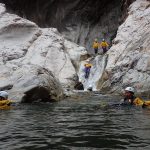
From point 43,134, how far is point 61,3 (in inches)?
1427

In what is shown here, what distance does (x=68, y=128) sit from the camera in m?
10.3

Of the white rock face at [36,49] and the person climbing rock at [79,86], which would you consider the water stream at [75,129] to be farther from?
the person climbing rock at [79,86]

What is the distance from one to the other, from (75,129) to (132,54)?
17813 mm

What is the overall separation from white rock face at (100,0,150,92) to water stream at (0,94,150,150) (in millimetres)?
9720

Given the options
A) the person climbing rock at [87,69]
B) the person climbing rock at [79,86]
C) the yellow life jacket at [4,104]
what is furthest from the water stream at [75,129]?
the person climbing rock at [87,69]

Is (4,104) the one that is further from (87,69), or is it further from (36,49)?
(36,49)

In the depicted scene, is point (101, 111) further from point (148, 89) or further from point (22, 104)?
point (148, 89)

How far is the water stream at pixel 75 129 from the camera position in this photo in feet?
26.5

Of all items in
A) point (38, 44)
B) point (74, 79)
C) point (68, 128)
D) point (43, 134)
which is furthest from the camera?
point (38, 44)

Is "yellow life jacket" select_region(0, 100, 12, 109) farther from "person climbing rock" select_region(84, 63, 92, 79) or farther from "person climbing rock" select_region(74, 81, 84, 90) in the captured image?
"person climbing rock" select_region(84, 63, 92, 79)

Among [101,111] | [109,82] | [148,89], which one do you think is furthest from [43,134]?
[109,82]

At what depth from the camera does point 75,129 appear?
10.1 metres

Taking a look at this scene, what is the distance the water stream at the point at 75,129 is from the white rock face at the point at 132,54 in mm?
9720

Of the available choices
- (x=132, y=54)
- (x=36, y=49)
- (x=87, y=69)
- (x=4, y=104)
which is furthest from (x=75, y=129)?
(x=36, y=49)
